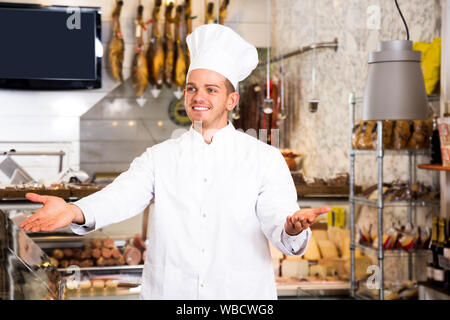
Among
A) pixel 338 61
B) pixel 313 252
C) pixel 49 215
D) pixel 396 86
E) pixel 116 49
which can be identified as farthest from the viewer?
pixel 338 61

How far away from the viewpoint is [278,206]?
1257mm

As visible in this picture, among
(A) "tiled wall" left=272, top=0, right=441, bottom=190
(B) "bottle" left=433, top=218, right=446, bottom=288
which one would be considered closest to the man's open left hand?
(A) "tiled wall" left=272, top=0, right=441, bottom=190

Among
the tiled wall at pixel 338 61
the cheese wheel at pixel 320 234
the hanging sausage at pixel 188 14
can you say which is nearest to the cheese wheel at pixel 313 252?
the cheese wheel at pixel 320 234

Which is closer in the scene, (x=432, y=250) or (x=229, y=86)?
(x=229, y=86)

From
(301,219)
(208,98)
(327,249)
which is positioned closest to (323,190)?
(327,249)

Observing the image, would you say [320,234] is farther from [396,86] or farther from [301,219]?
[301,219]

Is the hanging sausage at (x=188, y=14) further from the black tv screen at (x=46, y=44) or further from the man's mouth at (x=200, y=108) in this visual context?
the man's mouth at (x=200, y=108)

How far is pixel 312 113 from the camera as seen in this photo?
2.35 m

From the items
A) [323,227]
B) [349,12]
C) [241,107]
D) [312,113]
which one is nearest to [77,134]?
[241,107]

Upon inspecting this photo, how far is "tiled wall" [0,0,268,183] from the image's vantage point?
5.25 ft

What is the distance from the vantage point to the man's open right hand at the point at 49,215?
100cm

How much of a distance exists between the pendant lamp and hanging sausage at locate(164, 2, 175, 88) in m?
0.83

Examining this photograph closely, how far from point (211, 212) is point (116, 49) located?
3.45 feet
